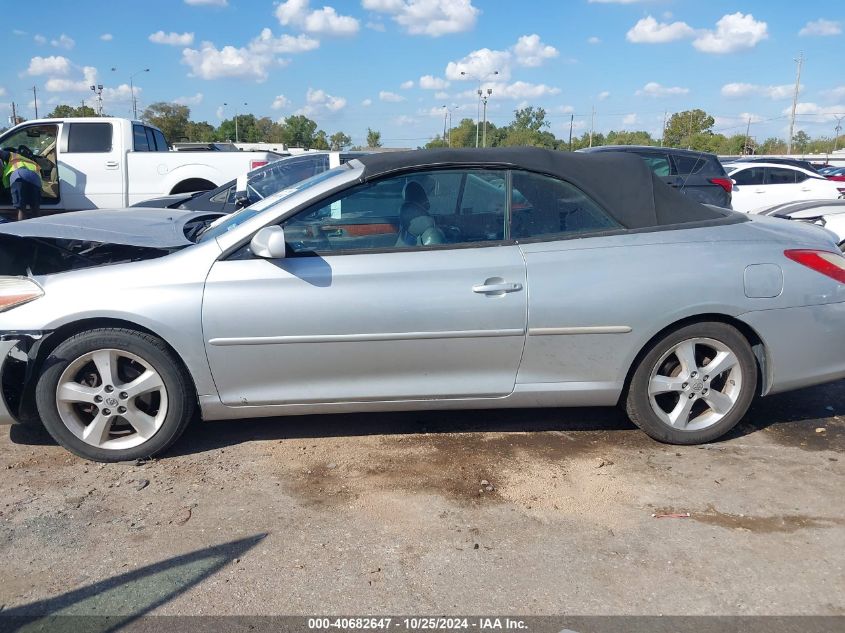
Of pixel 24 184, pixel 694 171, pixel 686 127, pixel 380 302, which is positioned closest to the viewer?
pixel 380 302

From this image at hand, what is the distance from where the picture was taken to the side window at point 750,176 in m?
15.5

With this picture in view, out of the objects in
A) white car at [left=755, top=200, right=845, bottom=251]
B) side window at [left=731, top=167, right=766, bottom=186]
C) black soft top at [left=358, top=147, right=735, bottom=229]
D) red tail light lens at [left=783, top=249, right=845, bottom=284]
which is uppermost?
side window at [left=731, top=167, right=766, bottom=186]

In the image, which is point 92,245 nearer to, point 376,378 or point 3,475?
point 3,475

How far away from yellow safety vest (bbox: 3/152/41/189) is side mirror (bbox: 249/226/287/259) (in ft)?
27.1

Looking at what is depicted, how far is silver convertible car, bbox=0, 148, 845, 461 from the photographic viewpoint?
12.2ft

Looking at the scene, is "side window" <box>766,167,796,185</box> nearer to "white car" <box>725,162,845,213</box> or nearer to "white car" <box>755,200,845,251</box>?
"white car" <box>725,162,845,213</box>

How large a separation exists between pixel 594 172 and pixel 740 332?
3.99 ft

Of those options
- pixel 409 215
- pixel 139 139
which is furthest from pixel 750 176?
pixel 409 215

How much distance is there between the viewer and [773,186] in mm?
15094

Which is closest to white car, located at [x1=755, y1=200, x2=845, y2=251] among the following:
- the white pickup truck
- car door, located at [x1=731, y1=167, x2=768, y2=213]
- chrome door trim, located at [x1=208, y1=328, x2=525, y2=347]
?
chrome door trim, located at [x1=208, y1=328, x2=525, y2=347]

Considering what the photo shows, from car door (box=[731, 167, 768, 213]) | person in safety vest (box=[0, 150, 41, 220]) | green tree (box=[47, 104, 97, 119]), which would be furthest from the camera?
green tree (box=[47, 104, 97, 119])

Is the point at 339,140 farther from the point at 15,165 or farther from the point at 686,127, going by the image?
the point at 15,165

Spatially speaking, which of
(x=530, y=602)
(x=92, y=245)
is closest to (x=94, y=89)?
(x=92, y=245)

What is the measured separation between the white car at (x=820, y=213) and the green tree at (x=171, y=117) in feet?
194
